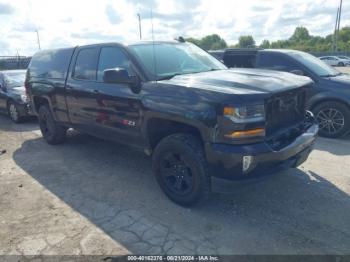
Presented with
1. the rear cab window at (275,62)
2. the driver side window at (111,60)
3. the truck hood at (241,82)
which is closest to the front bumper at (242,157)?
the truck hood at (241,82)

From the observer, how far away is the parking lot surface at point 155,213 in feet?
10.4

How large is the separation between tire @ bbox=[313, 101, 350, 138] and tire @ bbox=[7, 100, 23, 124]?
7209 mm

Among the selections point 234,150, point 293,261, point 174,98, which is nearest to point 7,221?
point 174,98

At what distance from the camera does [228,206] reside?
12.8ft

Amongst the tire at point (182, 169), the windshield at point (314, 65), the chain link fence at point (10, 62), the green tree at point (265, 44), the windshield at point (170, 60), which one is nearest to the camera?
the tire at point (182, 169)

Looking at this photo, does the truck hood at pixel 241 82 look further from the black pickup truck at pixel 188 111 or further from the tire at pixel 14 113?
the tire at pixel 14 113

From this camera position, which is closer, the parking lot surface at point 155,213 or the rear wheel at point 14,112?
the parking lot surface at point 155,213

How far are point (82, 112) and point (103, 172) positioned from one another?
0.98 meters

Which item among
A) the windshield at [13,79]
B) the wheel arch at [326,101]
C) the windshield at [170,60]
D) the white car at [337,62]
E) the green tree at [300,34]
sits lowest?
the white car at [337,62]

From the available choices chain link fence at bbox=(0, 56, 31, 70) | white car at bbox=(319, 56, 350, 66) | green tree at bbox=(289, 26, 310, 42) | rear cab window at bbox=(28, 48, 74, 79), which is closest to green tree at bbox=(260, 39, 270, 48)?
green tree at bbox=(289, 26, 310, 42)

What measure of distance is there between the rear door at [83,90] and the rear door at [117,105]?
0.14m

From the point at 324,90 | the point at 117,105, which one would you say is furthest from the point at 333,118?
the point at 117,105

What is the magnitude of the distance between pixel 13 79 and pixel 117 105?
6.70m

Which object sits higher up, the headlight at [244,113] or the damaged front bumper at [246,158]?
the headlight at [244,113]
